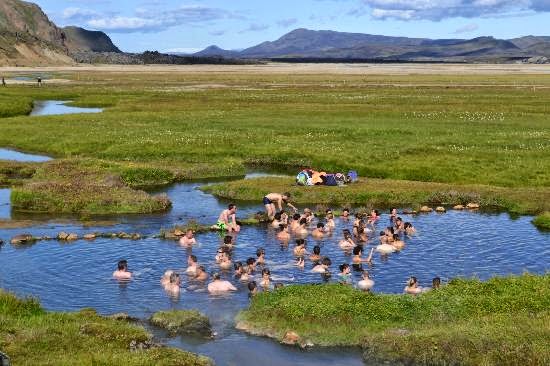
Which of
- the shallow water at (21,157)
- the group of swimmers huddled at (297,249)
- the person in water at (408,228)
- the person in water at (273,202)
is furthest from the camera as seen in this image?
the shallow water at (21,157)

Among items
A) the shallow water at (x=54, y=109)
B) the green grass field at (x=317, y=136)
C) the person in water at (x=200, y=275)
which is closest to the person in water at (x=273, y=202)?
the green grass field at (x=317, y=136)

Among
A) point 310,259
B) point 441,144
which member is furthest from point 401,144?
point 310,259

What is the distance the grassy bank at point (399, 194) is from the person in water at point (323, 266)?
44.3 ft

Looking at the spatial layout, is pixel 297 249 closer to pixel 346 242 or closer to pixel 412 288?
pixel 346 242

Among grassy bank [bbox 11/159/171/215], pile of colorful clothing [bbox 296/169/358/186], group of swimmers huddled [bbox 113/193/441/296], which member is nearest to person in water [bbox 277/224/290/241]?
group of swimmers huddled [bbox 113/193/441/296]

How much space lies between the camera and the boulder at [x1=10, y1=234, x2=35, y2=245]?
36.3m

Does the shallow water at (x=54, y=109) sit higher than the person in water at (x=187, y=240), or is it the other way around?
the person in water at (x=187, y=240)

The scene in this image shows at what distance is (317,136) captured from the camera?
68.3 m

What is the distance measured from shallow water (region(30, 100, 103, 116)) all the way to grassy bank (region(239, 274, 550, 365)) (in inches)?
2999

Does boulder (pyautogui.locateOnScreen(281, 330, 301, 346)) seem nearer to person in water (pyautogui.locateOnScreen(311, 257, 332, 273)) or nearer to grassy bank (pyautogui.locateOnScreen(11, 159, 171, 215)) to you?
person in water (pyautogui.locateOnScreen(311, 257, 332, 273))

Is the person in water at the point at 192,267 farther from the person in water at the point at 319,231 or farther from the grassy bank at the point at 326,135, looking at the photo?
the grassy bank at the point at 326,135

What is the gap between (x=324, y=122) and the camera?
7850 centimetres

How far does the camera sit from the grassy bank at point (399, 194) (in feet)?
145

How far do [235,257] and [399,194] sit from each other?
15558mm
